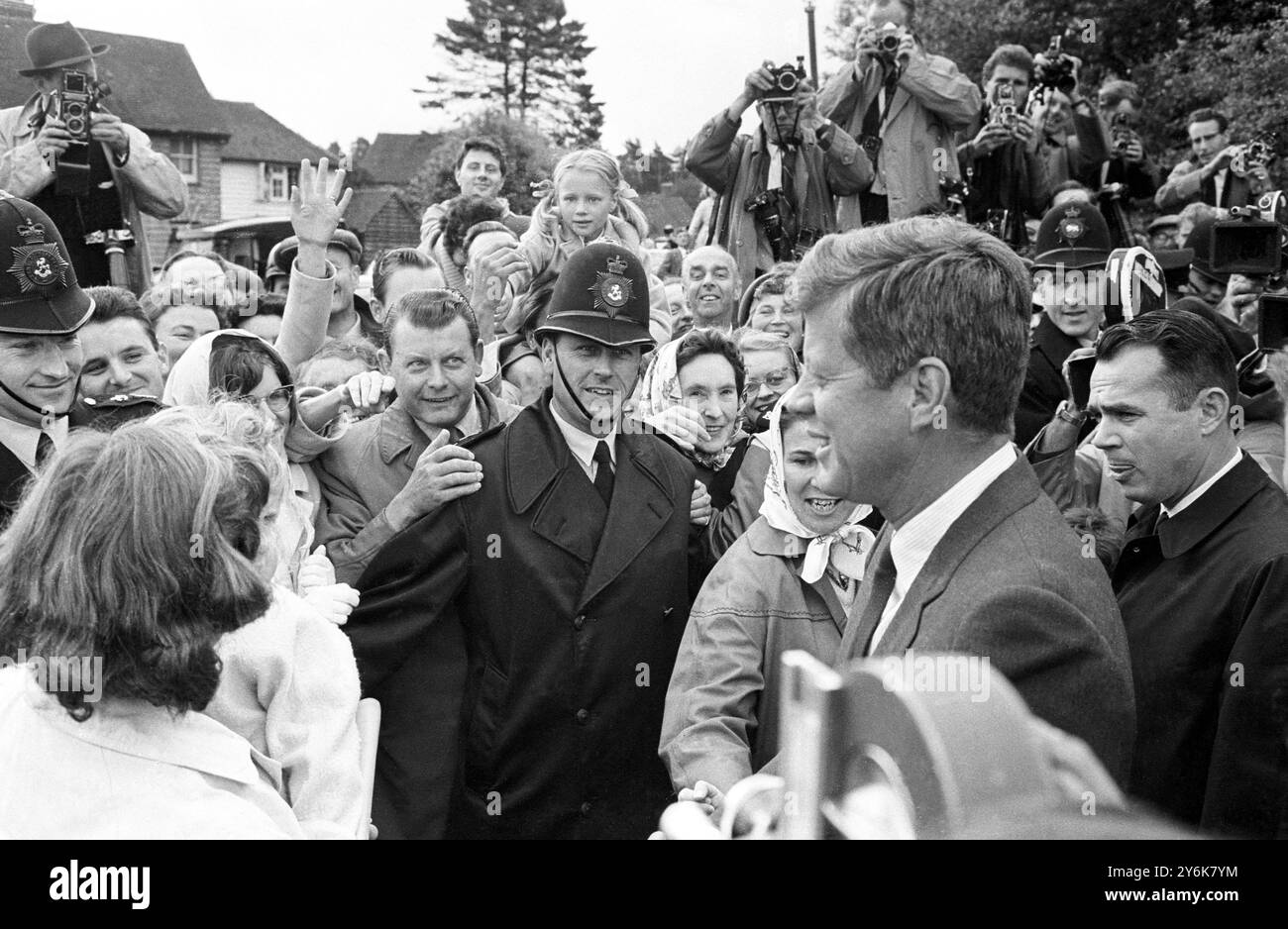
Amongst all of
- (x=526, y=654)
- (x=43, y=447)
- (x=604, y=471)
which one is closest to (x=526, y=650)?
(x=526, y=654)

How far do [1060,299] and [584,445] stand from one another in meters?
2.56

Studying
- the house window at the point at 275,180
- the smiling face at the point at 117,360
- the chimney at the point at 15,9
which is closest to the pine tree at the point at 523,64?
the chimney at the point at 15,9

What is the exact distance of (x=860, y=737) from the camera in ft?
3.66

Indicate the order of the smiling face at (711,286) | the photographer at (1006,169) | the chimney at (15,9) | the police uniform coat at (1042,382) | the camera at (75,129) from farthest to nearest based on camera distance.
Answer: the chimney at (15,9), the photographer at (1006,169), the smiling face at (711,286), the camera at (75,129), the police uniform coat at (1042,382)

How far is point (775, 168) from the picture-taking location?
703 cm

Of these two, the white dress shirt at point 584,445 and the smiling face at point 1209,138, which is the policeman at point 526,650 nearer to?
the white dress shirt at point 584,445

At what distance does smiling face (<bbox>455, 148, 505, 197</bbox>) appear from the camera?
7.23 metres

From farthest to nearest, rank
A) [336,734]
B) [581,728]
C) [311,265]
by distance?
[311,265], [581,728], [336,734]

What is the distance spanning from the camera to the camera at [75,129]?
5648 mm

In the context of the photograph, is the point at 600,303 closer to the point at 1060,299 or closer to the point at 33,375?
the point at 33,375

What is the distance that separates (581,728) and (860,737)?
2496mm

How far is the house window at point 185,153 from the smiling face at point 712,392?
21.0 metres
